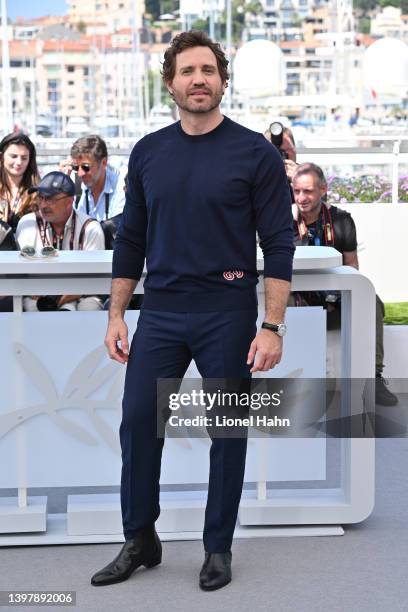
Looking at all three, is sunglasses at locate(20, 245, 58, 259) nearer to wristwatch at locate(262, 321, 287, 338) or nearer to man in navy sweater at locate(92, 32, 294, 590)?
man in navy sweater at locate(92, 32, 294, 590)

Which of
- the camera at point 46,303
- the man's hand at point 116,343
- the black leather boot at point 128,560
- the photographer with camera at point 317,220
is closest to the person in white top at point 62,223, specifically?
the camera at point 46,303

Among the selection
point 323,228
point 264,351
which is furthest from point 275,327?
point 323,228

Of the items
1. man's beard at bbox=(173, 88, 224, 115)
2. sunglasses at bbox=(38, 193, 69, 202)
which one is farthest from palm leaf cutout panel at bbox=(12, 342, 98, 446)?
sunglasses at bbox=(38, 193, 69, 202)

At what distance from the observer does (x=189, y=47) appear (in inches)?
153

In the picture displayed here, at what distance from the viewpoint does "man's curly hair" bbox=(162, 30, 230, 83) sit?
3891mm

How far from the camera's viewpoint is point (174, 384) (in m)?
4.10

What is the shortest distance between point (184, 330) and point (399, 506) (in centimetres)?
Result: 161

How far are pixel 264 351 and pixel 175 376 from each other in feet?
1.12

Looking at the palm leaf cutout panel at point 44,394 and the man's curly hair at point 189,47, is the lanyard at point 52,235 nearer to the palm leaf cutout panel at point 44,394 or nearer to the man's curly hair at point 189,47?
the palm leaf cutout panel at point 44,394

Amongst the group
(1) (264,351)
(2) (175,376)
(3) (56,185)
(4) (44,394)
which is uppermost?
(3) (56,185)

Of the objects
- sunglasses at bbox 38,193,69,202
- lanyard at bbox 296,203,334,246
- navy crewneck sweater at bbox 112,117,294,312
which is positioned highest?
navy crewneck sweater at bbox 112,117,294,312

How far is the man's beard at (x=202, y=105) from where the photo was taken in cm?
386

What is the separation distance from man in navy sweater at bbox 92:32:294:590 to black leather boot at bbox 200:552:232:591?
133 mm

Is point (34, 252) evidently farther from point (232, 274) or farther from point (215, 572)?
point (215, 572)
